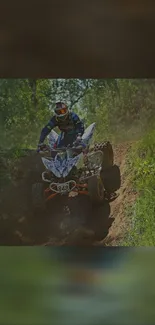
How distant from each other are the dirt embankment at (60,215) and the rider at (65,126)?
0.10 m

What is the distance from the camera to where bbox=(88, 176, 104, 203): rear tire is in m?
1.46

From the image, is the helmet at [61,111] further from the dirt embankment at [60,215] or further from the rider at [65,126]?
the dirt embankment at [60,215]

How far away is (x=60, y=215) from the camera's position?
1525mm

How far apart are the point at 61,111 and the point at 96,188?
23 centimetres

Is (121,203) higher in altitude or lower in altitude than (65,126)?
lower

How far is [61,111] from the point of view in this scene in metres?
1.47

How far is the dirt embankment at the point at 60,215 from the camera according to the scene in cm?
150

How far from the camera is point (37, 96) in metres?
1.57
